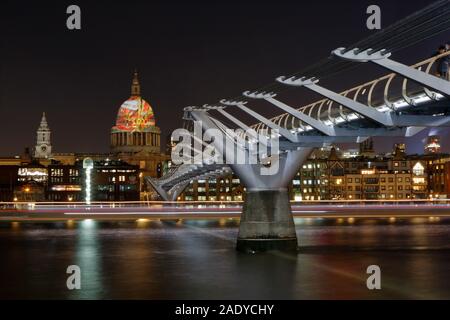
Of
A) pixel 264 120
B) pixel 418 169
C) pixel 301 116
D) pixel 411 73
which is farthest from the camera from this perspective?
pixel 418 169

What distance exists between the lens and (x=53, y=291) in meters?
31.1

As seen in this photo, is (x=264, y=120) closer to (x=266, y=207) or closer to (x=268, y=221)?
(x=266, y=207)

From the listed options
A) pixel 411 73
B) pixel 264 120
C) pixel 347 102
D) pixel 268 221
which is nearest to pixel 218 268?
pixel 268 221

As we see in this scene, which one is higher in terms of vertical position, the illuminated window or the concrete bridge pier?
the illuminated window

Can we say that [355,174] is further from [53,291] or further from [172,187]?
[53,291]

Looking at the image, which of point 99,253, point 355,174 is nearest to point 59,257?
point 99,253

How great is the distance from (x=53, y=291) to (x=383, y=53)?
15454 millimetres

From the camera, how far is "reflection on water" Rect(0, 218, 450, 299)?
30219 mm

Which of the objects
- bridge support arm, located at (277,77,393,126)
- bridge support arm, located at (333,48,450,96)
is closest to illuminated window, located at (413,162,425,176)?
bridge support arm, located at (277,77,393,126)

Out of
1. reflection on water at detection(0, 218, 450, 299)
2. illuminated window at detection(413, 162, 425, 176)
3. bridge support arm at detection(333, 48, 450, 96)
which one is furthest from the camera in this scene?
illuminated window at detection(413, 162, 425, 176)

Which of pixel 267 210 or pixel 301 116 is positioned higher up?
pixel 301 116

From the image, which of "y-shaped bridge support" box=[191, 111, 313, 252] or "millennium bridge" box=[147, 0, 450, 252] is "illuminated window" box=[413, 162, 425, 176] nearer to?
"millennium bridge" box=[147, 0, 450, 252]

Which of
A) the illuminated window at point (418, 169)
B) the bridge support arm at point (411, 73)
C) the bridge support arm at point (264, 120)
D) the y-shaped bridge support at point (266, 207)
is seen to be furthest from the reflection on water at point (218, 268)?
the illuminated window at point (418, 169)

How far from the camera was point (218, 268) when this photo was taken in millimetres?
37281
